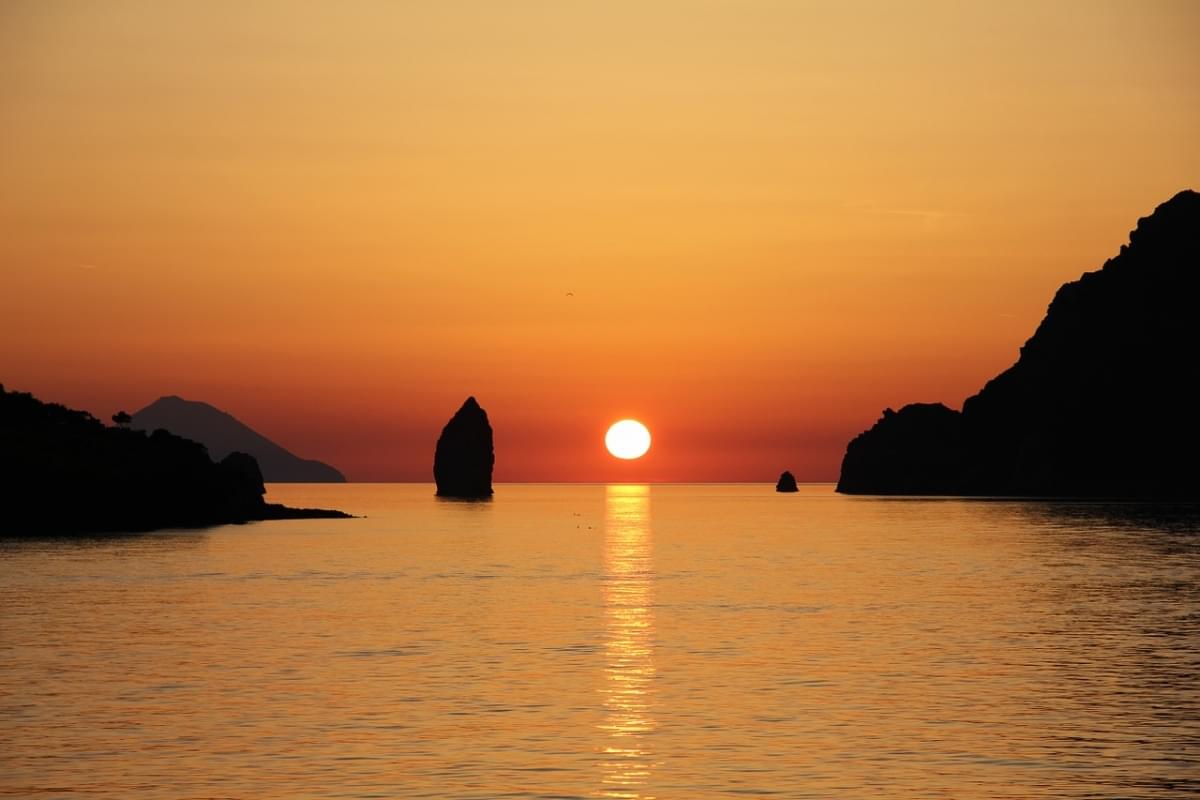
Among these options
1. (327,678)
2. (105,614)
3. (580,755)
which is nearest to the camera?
(580,755)

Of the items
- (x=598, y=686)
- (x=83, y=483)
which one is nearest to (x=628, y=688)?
(x=598, y=686)

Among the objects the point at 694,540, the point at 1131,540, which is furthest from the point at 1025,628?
Result: the point at 694,540

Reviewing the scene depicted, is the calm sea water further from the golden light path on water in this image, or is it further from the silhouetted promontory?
the silhouetted promontory

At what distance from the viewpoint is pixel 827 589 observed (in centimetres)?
9444

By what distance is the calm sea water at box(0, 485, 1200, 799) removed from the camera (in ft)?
111

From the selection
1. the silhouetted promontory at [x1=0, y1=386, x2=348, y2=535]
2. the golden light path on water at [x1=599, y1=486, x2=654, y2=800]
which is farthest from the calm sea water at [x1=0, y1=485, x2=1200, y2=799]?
the silhouetted promontory at [x1=0, y1=386, x2=348, y2=535]

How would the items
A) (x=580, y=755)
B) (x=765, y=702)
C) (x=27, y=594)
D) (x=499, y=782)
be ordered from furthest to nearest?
1. (x=27, y=594)
2. (x=765, y=702)
3. (x=580, y=755)
4. (x=499, y=782)

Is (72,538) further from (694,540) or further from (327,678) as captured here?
(327,678)

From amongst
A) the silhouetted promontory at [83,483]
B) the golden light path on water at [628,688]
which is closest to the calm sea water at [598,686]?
the golden light path on water at [628,688]

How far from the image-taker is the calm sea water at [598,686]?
34.0m

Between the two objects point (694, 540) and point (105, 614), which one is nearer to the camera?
point (105, 614)

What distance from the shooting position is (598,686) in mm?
48969

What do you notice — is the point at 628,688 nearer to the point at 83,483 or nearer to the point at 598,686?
the point at 598,686

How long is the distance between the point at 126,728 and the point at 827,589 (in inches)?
2405
